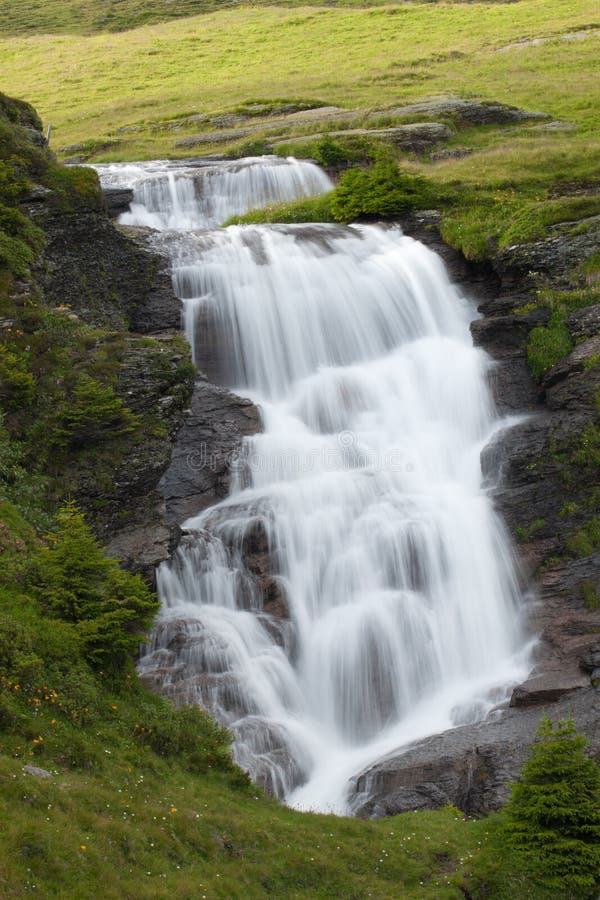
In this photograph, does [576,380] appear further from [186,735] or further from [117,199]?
[117,199]

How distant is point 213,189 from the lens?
3606 centimetres

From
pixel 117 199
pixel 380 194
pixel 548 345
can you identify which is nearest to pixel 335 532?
pixel 548 345

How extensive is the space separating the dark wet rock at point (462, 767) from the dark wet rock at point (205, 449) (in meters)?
7.35

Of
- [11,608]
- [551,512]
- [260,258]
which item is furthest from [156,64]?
[11,608]

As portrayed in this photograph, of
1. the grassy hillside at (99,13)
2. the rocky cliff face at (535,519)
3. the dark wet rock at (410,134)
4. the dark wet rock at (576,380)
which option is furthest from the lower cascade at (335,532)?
the grassy hillside at (99,13)

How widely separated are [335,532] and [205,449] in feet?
13.1

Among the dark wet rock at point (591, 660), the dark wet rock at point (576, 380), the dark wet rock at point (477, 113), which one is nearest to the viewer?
the dark wet rock at point (591, 660)

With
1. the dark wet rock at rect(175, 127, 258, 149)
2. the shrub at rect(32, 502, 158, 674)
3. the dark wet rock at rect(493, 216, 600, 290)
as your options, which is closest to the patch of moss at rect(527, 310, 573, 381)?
the dark wet rock at rect(493, 216, 600, 290)

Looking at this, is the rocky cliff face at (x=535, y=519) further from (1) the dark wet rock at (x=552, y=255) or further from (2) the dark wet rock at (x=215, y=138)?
(2) the dark wet rock at (x=215, y=138)

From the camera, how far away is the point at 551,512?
66.8 ft

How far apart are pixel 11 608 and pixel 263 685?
519 centimetres

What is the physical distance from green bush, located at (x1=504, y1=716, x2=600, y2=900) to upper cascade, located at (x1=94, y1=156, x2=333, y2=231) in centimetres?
2740

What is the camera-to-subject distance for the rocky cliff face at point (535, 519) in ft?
47.2

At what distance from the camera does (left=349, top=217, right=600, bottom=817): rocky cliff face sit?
14.4m
